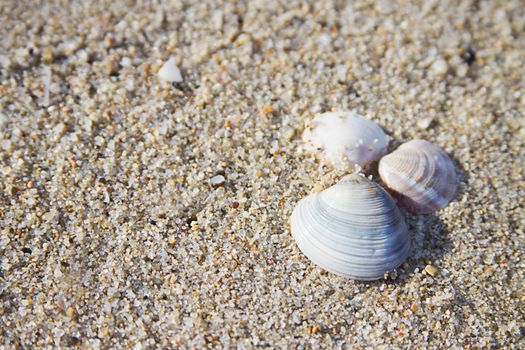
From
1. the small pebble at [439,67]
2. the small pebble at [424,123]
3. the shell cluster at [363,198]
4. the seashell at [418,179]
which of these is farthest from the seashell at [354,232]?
the small pebble at [439,67]

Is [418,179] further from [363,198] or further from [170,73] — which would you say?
[170,73]

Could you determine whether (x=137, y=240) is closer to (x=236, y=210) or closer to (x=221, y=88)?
(x=236, y=210)

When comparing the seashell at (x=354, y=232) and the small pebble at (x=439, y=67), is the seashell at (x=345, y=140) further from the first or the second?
the small pebble at (x=439, y=67)

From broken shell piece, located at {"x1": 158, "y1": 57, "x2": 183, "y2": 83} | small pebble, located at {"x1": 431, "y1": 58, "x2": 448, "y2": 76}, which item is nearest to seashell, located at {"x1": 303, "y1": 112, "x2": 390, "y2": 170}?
small pebble, located at {"x1": 431, "y1": 58, "x2": 448, "y2": 76}

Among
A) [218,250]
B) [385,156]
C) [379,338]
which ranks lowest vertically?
[379,338]

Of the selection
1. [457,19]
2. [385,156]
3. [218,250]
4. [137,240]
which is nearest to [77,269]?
[137,240]

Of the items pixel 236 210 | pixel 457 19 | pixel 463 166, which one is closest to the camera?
pixel 236 210
